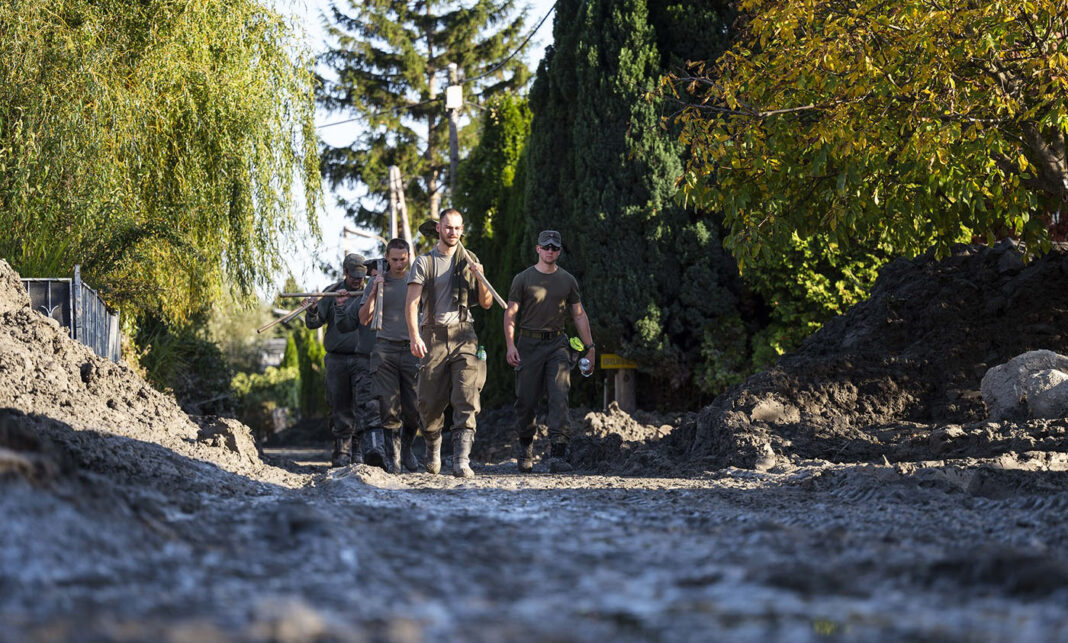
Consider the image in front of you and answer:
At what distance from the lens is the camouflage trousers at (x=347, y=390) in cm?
1141

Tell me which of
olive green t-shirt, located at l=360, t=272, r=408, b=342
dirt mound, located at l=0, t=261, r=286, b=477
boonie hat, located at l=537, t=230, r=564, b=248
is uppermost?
boonie hat, located at l=537, t=230, r=564, b=248

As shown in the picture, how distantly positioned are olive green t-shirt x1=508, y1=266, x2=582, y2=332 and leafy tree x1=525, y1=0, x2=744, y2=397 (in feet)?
19.1

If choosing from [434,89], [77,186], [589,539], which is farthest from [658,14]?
[434,89]

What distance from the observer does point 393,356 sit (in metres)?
9.79

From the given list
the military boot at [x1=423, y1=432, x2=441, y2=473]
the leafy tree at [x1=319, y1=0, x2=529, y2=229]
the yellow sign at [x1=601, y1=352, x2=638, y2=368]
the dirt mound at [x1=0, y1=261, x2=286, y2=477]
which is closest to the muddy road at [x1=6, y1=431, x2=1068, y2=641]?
the dirt mound at [x1=0, y1=261, x2=286, y2=477]

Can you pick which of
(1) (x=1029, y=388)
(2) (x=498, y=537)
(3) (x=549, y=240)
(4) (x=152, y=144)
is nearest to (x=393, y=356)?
(3) (x=549, y=240)

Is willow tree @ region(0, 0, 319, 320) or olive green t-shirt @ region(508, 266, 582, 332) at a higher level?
willow tree @ region(0, 0, 319, 320)

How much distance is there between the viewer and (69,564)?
3.48 m

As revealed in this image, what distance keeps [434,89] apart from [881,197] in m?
24.2

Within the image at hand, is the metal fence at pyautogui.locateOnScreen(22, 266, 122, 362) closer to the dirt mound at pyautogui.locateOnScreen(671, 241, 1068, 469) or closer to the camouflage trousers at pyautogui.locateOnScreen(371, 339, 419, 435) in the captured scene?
the camouflage trousers at pyautogui.locateOnScreen(371, 339, 419, 435)

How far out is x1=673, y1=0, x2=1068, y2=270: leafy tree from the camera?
8.88 meters

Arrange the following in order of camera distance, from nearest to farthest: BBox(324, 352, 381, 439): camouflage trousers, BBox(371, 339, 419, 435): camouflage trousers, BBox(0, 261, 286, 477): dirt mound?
BBox(0, 261, 286, 477): dirt mound, BBox(371, 339, 419, 435): camouflage trousers, BBox(324, 352, 381, 439): camouflage trousers

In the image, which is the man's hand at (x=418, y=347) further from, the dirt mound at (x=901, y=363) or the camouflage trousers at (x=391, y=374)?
the dirt mound at (x=901, y=363)

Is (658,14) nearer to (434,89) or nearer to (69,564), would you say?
(69,564)
